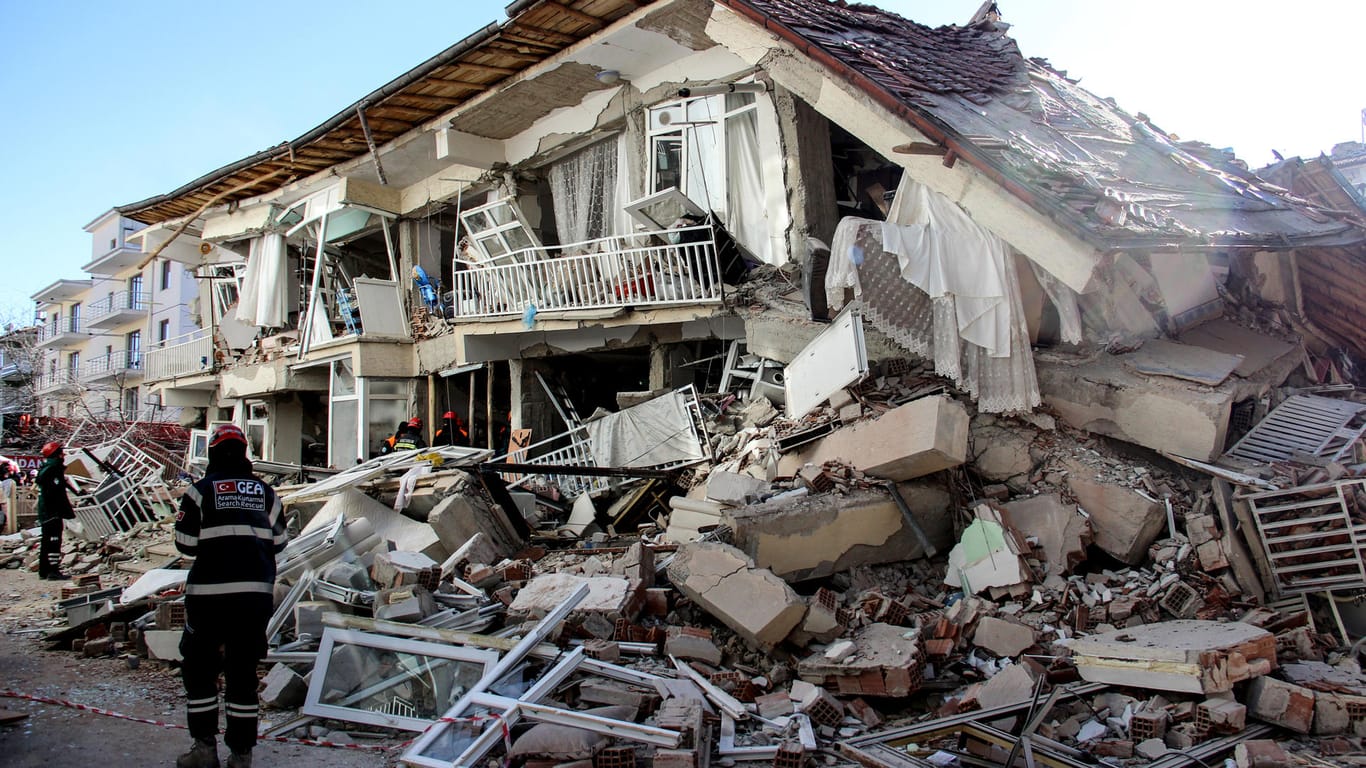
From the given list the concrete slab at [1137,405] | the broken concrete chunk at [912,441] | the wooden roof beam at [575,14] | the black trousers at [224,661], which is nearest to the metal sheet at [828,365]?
the broken concrete chunk at [912,441]

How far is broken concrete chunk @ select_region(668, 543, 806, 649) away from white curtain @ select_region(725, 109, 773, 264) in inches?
207

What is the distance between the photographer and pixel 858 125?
302 inches

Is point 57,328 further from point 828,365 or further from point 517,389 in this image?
point 828,365

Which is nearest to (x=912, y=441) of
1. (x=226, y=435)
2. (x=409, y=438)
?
(x=226, y=435)

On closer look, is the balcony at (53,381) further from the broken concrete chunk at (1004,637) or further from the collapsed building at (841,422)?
the broken concrete chunk at (1004,637)

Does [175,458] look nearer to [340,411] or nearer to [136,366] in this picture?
[340,411]

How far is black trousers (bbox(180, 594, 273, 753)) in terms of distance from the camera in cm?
365

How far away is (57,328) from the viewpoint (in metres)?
40.7

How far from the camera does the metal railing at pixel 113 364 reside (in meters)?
34.0

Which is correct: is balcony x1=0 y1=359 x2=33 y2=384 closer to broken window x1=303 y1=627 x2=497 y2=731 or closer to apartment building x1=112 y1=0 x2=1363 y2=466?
apartment building x1=112 y1=0 x2=1363 y2=466

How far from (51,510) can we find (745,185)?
883 cm

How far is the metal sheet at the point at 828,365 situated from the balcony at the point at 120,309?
1392 inches

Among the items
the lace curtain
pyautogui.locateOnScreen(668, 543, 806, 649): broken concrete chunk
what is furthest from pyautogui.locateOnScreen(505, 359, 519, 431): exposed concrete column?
pyautogui.locateOnScreen(668, 543, 806, 649): broken concrete chunk

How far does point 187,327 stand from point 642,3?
29.9 m
